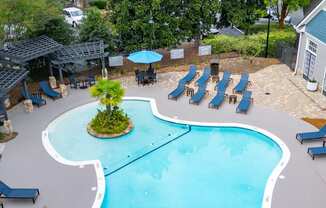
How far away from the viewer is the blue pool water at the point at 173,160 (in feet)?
55.7

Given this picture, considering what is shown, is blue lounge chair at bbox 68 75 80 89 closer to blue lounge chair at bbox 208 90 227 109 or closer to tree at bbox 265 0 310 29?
blue lounge chair at bbox 208 90 227 109

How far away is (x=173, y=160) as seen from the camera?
19812 millimetres

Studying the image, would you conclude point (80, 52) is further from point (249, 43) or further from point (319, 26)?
point (319, 26)

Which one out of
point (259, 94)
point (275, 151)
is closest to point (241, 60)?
point (259, 94)

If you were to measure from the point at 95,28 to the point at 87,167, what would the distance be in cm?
1403

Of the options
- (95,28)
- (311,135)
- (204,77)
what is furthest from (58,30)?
(311,135)

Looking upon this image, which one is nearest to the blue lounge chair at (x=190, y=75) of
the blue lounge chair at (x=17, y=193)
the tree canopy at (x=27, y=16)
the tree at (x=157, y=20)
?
the tree at (x=157, y=20)

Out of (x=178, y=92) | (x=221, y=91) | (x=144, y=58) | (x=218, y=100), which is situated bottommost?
(x=218, y=100)

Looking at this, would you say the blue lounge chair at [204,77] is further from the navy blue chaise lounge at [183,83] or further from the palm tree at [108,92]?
the palm tree at [108,92]

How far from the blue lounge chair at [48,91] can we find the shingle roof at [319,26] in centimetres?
1740

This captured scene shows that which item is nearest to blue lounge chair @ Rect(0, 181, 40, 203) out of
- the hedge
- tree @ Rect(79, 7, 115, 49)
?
tree @ Rect(79, 7, 115, 49)

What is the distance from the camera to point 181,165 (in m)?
19.3

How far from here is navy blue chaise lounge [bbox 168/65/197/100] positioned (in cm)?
2575

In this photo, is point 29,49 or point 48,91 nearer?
point 29,49
